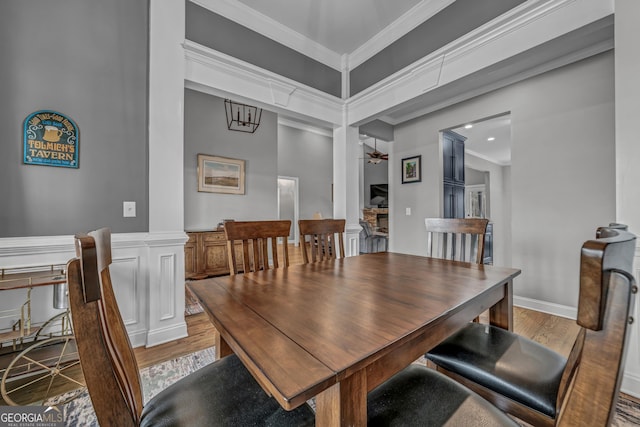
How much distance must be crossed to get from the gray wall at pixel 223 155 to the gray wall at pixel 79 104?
2.63 metres

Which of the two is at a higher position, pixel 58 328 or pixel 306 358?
pixel 306 358

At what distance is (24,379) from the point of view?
1.62 m

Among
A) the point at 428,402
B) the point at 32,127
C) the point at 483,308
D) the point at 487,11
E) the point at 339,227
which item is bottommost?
the point at 428,402

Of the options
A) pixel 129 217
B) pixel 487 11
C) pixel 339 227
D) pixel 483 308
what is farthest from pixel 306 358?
pixel 487 11

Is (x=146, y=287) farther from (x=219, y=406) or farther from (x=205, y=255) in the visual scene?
(x=205, y=255)

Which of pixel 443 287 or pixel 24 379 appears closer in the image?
pixel 443 287

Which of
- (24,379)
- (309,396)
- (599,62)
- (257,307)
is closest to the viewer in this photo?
(309,396)

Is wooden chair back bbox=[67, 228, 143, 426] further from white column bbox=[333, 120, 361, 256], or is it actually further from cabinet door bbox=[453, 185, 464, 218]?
cabinet door bbox=[453, 185, 464, 218]

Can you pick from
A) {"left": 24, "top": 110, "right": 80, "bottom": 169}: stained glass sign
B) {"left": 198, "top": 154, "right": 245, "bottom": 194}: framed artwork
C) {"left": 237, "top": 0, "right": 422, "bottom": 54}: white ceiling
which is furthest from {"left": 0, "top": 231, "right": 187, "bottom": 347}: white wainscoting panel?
{"left": 198, "top": 154, "right": 245, "bottom": 194}: framed artwork

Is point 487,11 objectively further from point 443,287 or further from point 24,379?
point 24,379

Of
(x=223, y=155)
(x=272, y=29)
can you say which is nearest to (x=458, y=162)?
(x=272, y=29)

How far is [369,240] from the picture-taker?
6.00m

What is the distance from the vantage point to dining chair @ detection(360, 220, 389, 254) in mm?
5801

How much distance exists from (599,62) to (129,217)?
4.40 m
